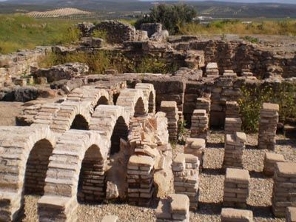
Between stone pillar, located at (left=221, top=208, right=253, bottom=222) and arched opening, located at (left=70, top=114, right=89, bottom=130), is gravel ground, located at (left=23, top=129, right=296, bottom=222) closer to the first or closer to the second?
stone pillar, located at (left=221, top=208, right=253, bottom=222)

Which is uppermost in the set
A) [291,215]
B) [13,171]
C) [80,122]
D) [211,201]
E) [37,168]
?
[13,171]

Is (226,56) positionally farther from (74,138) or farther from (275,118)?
(74,138)

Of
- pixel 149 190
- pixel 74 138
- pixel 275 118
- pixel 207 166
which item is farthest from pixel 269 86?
pixel 74 138

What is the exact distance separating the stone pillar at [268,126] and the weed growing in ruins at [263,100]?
1216mm

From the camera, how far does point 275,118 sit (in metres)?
10.4

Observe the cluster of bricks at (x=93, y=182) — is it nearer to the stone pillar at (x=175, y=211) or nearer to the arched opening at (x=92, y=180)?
the arched opening at (x=92, y=180)

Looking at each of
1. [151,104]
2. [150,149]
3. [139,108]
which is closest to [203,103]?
[151,104]

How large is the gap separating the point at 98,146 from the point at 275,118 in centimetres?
471

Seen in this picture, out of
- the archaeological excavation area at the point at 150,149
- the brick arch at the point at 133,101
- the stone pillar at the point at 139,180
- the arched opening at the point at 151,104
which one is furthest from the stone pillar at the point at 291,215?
the arched opening at the point at 151,104

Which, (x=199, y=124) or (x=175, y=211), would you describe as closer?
(x=175, y=211)

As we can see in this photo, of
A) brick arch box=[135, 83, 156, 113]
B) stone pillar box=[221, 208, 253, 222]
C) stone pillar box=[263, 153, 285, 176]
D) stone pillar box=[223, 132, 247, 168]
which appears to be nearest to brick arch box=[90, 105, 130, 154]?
brick arch box=[135, 83, 156, 113]

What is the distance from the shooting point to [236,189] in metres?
7.48

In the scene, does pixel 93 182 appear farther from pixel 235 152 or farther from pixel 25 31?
pixel 25 31

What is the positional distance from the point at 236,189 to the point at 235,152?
1833 mm
